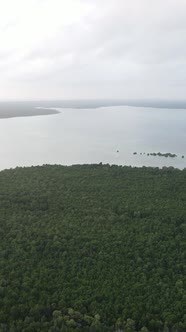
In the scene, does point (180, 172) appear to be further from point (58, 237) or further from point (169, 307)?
point (169, 307)

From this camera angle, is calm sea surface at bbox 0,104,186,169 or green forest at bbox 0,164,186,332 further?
calm sea surface at bbox 0,104,186,169

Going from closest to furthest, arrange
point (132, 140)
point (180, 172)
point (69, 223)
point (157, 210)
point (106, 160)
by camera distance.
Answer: point (69, 223), point (157, 210), point (180, 172), point (106, 160), point (132, 140)

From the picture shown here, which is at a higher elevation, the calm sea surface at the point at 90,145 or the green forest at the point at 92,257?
the calm sea surface at the point at 90,145

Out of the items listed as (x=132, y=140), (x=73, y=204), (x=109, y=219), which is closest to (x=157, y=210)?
(x=109, y=219)

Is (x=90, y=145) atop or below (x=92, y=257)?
atop

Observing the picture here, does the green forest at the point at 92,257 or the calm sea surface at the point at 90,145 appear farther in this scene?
the calm sea surface at the point at 90,145

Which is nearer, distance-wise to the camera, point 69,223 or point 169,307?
point 169,307

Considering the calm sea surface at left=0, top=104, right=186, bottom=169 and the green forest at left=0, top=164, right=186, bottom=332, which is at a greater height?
the calm sea surface at left=0, top=104, right=186, bottom=169

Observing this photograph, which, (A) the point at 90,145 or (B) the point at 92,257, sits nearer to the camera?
(B) the point at 92,257
